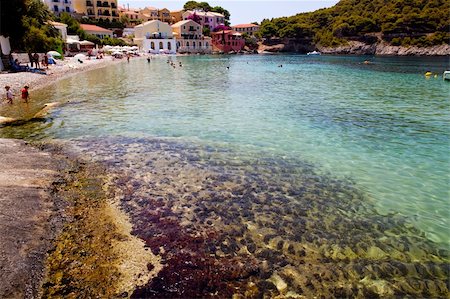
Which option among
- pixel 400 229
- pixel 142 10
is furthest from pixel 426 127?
pixel 142 10

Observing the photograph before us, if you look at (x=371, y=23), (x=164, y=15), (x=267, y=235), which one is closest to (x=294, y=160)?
(x=267, y=235)

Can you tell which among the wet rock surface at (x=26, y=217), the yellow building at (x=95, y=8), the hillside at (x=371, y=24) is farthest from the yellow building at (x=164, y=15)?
the wet rock surface at (x=26, y=217)

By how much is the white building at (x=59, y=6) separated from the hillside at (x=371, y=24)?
301ft

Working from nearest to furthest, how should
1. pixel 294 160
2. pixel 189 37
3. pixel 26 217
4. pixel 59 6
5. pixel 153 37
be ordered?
pixel 26 217 → pixel 294 160 → pixel 59 6 → pixel 153 37 → pixel 189 37

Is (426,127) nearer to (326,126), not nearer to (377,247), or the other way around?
(326,126)

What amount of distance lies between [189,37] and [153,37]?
18.4 meters

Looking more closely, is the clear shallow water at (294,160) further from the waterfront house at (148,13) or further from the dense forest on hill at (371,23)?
the waterfront house at (148,13)

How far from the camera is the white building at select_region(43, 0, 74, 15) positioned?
10981 cm

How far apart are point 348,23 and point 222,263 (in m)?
157

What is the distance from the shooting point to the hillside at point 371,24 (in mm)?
119312

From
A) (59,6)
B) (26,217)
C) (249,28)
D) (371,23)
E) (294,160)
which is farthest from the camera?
(249,28)

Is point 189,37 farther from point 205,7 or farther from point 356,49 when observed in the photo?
point 356,49

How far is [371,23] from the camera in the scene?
439 ft

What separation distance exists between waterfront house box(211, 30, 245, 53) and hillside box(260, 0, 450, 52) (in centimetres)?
2331
